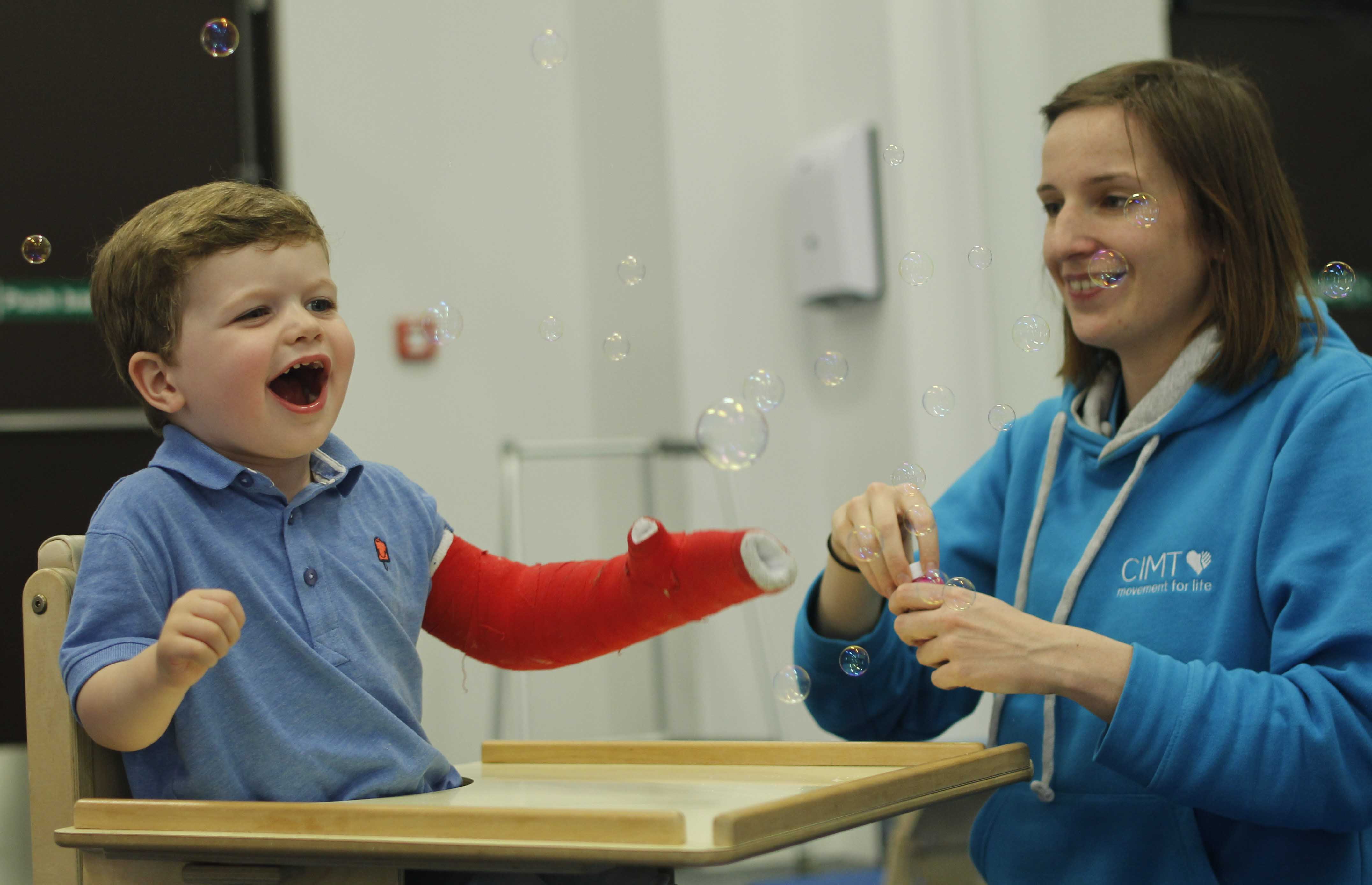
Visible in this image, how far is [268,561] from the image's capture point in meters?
0.99

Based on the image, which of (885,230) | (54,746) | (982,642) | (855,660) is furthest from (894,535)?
(885,230)

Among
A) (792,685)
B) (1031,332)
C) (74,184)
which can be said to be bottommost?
(792,685)

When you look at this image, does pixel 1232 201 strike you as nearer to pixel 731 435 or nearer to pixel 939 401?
pixel 939 401

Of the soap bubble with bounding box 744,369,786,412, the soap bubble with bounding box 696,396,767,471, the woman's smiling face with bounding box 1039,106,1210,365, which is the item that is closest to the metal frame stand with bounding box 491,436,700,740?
the soap bubble with bounding box 744,369,786,412

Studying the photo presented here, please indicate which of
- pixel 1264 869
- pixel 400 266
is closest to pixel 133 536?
pixel 1264 869

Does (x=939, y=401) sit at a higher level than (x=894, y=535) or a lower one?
higher

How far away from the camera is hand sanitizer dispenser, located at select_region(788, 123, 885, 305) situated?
9.37 ft

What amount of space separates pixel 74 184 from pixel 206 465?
1759mm

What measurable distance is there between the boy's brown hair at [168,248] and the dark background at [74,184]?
4.96 feet

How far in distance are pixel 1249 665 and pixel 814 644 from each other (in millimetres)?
434

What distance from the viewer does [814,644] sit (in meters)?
1.38

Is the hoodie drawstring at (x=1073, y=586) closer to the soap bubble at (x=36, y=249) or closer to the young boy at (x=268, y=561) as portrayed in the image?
the young boy at (x=268, y=561)

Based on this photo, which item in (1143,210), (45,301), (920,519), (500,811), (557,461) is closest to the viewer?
(500,811)

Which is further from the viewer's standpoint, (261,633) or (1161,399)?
(1161,399)
